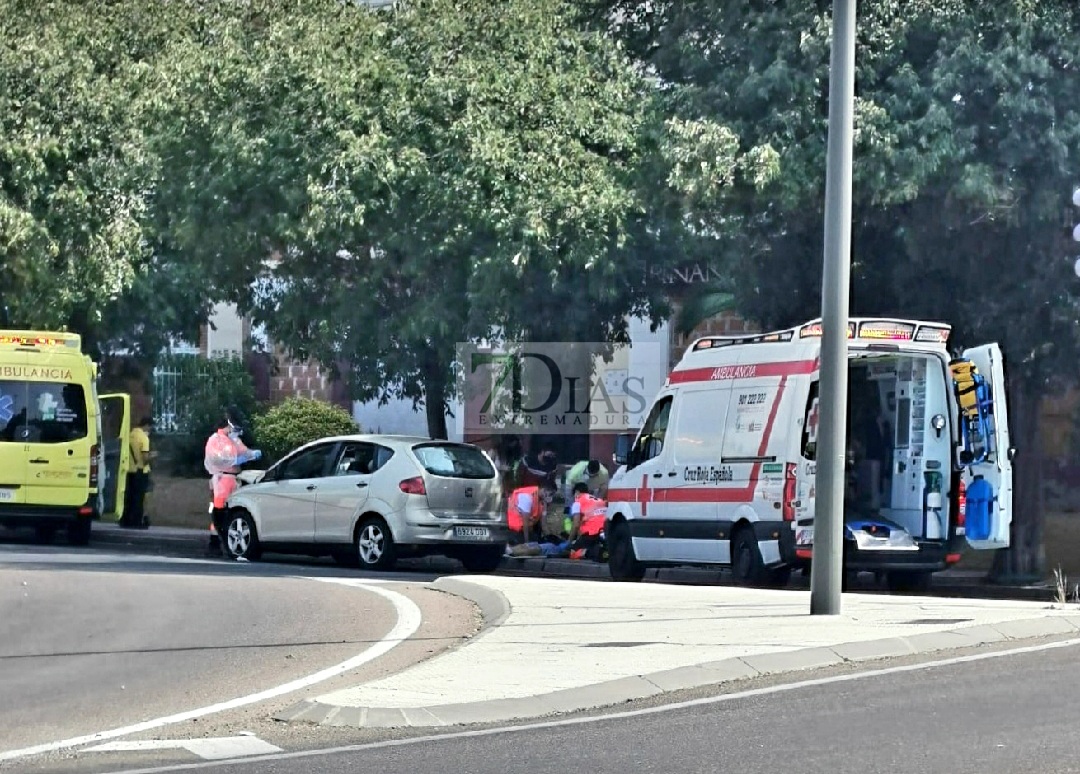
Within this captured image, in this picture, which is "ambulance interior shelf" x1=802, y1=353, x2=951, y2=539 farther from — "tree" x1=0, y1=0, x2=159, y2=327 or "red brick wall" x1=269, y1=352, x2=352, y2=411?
"red brick wall" x1=269, y1=352, x2=352, y2=411

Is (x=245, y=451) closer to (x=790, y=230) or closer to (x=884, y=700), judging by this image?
(x=790, y=230)

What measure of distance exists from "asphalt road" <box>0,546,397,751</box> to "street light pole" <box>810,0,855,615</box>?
3303mm

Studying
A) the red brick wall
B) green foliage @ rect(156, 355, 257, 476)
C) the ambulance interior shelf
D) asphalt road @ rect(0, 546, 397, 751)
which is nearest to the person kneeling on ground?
asphalt road @ rect(0, 546, 397, 751)

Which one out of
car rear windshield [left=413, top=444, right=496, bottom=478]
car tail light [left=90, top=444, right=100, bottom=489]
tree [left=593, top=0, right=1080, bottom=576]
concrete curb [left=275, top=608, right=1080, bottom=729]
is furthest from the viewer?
car tail light [left=90, top=444, right=100, bottom=489]

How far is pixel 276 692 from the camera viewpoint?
10.8m

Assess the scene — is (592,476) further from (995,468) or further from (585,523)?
(995,468)

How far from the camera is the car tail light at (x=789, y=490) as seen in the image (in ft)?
58.7

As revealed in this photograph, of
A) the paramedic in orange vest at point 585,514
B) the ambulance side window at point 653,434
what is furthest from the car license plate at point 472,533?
the ambulance side window at point 653,434

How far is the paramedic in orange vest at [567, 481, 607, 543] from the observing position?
75.3 ft

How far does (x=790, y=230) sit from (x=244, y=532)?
24.8ft

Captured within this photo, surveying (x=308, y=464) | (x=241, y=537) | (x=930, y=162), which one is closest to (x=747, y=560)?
(x=930, y=162)

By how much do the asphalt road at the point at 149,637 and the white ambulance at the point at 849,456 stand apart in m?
3.75

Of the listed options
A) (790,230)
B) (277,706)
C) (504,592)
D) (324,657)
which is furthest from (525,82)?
(277,706)

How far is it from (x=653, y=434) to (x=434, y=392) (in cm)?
897
